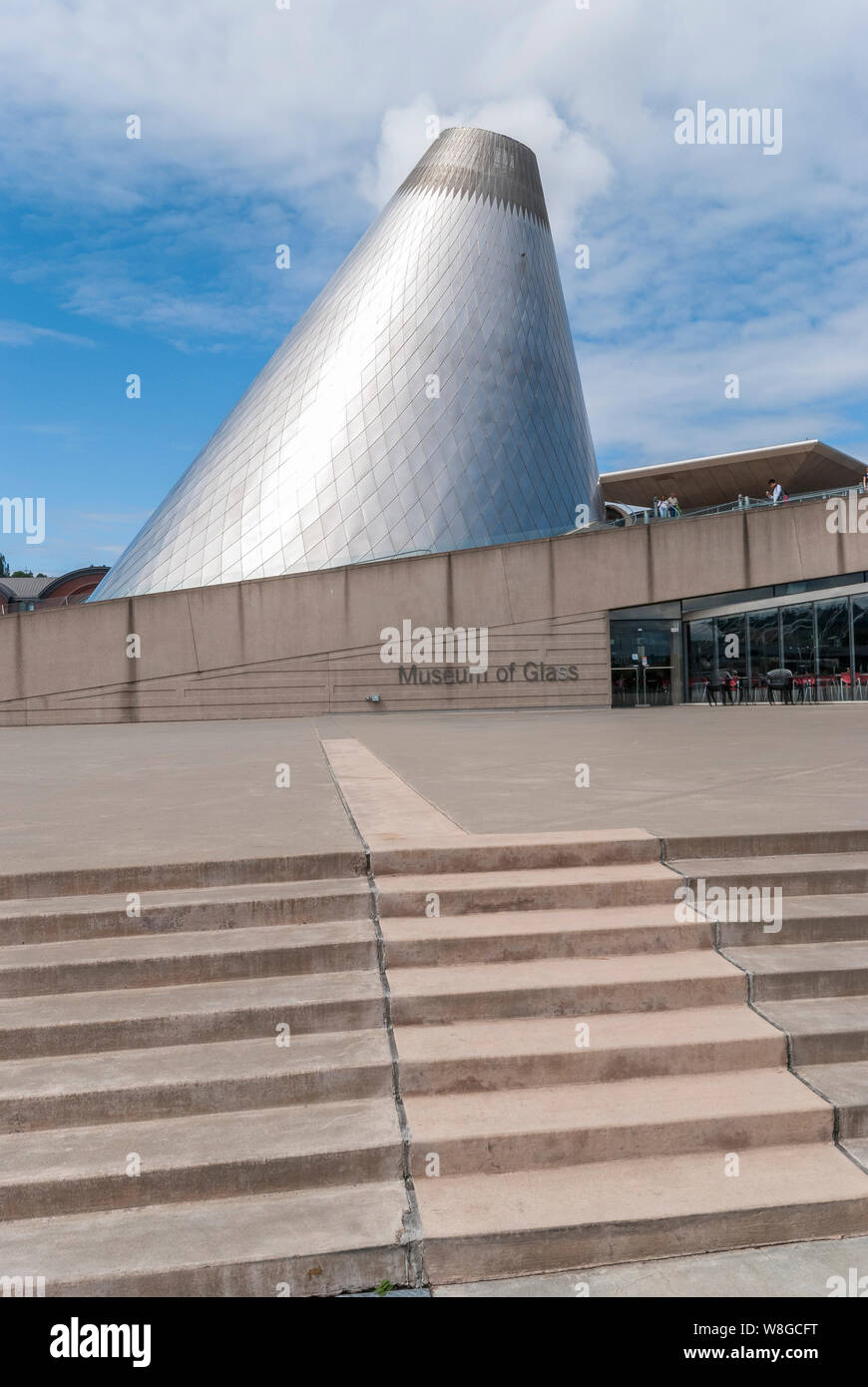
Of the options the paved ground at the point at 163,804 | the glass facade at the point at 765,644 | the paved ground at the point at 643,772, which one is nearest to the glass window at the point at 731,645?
the glass facade at the point at 765,644

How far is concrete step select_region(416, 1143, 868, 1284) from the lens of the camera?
2723mm

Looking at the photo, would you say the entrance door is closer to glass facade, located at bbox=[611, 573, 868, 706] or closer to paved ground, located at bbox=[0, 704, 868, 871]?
glass facade, located at bbox=[611, 573, 868, 706]

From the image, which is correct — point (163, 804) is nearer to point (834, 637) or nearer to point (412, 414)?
point (834, 637)

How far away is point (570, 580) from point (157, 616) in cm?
956

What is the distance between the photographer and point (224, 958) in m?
3.72

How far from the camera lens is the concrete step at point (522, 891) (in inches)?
165

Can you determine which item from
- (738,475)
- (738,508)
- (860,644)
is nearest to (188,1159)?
(738,508)

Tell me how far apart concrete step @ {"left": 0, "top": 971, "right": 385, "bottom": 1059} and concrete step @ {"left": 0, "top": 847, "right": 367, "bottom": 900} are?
2.17 ft

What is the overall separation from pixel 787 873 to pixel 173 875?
9.56ft

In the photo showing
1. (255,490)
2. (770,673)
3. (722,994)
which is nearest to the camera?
(722,994)

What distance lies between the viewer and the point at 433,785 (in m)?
7.32

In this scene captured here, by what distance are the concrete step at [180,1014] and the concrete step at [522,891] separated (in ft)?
1.90
